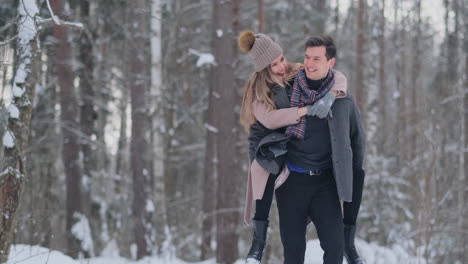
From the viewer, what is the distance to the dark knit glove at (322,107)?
3.96 m

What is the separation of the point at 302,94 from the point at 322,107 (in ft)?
0.77

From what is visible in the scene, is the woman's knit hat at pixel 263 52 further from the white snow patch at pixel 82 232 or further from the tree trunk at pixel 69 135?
the white snow patch at pixel 82 232

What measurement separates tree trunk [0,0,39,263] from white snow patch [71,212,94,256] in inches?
276

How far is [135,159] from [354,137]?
7.96 meters

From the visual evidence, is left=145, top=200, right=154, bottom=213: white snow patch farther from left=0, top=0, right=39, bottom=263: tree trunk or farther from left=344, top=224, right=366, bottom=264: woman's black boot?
left=344, top=224, right=366, bottom=264: woman's black boot

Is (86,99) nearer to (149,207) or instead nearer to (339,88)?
(149,207)

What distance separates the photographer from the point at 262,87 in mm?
4281

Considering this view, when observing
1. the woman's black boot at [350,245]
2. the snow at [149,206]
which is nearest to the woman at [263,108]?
the woman's black boot at [350,245]

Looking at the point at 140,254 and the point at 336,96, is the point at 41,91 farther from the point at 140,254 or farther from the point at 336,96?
the point at 336,96

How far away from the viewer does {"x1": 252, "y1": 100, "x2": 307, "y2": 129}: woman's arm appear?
404 centimetres

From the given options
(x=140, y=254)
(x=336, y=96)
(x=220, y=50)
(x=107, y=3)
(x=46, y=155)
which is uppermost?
(x=107, y=3)

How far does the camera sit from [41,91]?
13711mm

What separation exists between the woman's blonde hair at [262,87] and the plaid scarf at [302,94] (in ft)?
0.43

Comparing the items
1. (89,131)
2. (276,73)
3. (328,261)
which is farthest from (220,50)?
(328,261)
